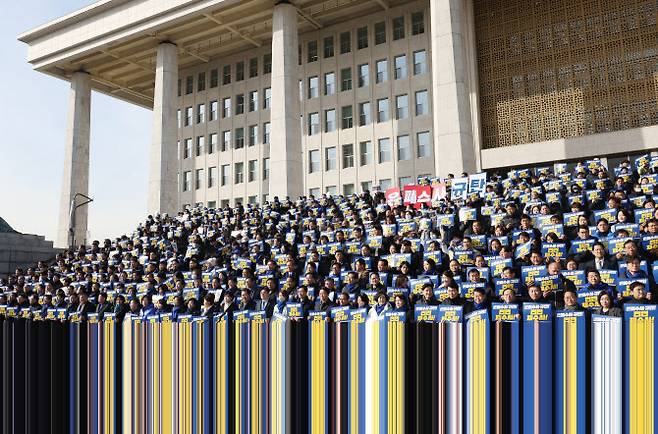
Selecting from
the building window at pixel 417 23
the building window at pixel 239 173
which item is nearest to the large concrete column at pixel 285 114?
the building window at pixel 417 23

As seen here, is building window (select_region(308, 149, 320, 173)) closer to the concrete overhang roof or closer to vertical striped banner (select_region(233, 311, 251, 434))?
the concrete overhang roof

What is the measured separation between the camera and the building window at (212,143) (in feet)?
174

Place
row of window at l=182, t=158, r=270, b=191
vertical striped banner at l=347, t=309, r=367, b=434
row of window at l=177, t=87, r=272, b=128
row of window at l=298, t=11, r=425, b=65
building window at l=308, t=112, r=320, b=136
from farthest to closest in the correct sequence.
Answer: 1. row of window at l=182, t=158, r=270, b=191
2. row of window at l=177, t=87, r=272, b=128
3. building window at l=308, t=112, r=320, b=136
4. row of window at l=298, t=11, r=425, b=65
5. vertical striped banner at l=347, t=309, r=367, b=434

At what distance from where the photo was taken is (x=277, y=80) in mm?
39531

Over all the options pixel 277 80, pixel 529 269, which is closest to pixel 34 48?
pixel 277 80

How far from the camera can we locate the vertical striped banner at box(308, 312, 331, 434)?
491cm

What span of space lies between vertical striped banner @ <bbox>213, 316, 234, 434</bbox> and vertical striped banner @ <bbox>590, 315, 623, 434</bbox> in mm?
2918

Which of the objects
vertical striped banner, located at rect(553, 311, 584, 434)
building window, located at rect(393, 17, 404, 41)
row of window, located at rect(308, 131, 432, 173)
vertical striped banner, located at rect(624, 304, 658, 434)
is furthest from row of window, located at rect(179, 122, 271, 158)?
vertical striped banner, located at rect(624, 304, 658, 434)

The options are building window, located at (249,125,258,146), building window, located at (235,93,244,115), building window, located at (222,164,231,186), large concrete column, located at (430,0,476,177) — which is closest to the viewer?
large concrete column, located at (430,0,476,177)

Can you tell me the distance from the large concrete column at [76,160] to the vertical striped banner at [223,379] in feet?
153

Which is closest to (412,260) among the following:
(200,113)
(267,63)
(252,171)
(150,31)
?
(150,31)

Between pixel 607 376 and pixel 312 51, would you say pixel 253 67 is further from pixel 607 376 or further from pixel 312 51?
pixel 607 376

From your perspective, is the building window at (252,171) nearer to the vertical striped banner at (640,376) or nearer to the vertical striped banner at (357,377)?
the vertical striped banner at (357,377)

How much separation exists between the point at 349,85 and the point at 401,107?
4665mm
